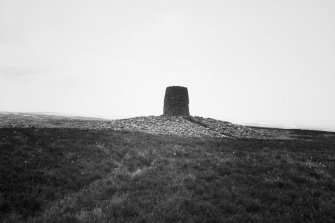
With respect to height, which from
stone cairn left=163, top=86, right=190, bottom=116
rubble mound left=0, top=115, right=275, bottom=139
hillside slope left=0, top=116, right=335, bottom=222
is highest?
stone cairn left=163, top=86, right=190, bottom=116

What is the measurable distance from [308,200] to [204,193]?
4075mm

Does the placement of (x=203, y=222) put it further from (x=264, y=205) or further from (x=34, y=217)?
(x=34, y=217)

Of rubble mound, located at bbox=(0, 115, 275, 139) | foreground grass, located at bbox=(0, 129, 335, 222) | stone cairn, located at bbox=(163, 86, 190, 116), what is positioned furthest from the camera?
stone cairn, located at bbox=(163, 86, 190, 116)

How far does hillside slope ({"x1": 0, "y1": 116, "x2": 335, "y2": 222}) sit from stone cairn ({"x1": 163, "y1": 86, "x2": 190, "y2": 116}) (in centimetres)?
2104

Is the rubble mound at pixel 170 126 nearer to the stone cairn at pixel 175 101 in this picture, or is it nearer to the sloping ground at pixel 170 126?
the sloping ground at pixel 170 126

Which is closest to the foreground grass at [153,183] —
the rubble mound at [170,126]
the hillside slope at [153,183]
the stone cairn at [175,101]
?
Result: the hillside slope at [153,183]

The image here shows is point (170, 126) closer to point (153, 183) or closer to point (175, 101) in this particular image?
point (175, 101)

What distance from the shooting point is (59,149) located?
1623 cm

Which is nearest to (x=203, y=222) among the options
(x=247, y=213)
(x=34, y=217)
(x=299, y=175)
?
(x=247, y=213)

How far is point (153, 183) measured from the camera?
A: 40.2 ft

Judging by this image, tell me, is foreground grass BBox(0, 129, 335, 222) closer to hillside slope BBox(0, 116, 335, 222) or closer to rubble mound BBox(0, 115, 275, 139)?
hillside slope BBox(0, 116, 335, 222)

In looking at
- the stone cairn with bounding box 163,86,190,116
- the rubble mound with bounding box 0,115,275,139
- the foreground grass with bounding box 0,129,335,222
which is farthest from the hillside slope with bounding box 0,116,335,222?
the stone cairn with bounding box 163,86,190,116

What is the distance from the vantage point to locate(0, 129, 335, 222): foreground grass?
9.21 meters

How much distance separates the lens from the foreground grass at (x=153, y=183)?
9211mm
